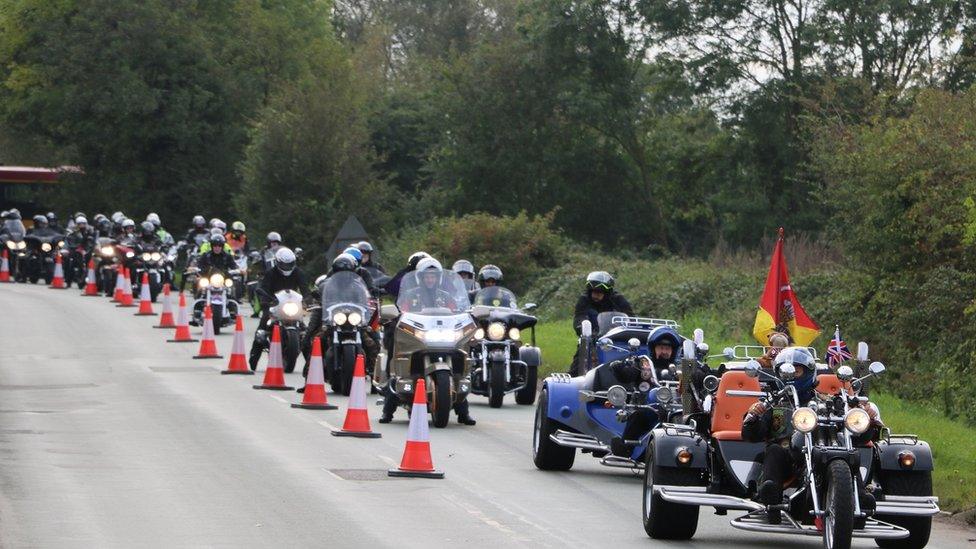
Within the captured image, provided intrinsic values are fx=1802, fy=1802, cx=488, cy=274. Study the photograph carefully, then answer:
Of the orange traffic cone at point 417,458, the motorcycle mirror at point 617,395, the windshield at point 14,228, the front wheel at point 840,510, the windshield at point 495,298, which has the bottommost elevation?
the orange traffic cone at point 417,458

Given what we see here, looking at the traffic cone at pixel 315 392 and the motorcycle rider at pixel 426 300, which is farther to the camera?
the traffic cone at pixel 315 392

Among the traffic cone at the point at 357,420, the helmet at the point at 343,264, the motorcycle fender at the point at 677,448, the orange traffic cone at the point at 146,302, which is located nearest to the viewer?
the motorcycle fender at the point at 677,448

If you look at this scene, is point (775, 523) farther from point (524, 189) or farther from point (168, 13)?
point (168, 13)

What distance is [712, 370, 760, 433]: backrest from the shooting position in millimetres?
12938

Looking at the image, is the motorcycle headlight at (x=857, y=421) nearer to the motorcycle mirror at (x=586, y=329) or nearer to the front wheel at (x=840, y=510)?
the front wheel at (x=840, y=510)

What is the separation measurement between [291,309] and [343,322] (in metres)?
3.27

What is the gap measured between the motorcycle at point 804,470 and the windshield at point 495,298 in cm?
1064

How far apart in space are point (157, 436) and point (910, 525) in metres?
8.99

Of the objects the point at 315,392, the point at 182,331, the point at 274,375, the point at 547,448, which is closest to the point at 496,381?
the point at 315,392

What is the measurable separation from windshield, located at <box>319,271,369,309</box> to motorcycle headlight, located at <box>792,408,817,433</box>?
12.3 m

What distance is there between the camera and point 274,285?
2659 cm

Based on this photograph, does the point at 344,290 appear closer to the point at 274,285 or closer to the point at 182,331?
the point at 274,285

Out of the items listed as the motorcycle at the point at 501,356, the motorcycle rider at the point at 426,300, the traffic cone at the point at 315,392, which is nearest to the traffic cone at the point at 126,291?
the motorcycle at the point at 501,356

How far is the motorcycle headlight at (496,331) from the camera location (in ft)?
74.0
